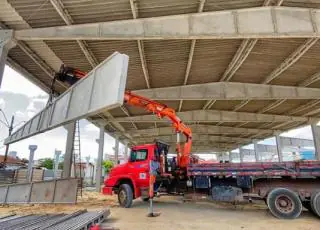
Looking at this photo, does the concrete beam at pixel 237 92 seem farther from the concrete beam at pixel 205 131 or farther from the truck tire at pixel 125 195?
the concrete beam at pixel 205 131

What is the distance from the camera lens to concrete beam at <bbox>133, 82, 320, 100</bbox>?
44.4 ft

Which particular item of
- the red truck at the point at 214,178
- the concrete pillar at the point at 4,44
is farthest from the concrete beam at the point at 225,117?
the concrete pillar at the point at 4,44

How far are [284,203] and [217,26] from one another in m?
6.43

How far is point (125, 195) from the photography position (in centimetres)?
1076

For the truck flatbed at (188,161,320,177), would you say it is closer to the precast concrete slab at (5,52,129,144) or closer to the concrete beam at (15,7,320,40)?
the concrete beam at (15,7,320,40)

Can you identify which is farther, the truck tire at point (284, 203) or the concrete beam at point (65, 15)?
the truck tire at point (284, 203)

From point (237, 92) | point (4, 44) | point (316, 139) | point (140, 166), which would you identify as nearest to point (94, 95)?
point (4, 44)

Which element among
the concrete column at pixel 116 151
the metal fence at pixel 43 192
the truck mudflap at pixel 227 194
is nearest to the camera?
the truck mudflap at pixel 227 194

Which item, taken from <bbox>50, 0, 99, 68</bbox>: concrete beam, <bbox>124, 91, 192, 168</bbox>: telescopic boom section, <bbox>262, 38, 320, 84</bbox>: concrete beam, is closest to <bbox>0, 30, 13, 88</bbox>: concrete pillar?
<bbox>50, 0, 99, 68</bbox>: concrete beam

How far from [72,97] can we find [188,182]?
6329mm

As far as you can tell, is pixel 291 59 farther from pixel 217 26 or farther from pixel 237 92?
pixel 217 26

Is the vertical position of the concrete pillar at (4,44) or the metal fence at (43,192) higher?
the concrete pillar at (4,44)

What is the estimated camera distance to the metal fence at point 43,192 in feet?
34.2

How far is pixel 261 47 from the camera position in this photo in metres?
9.95
